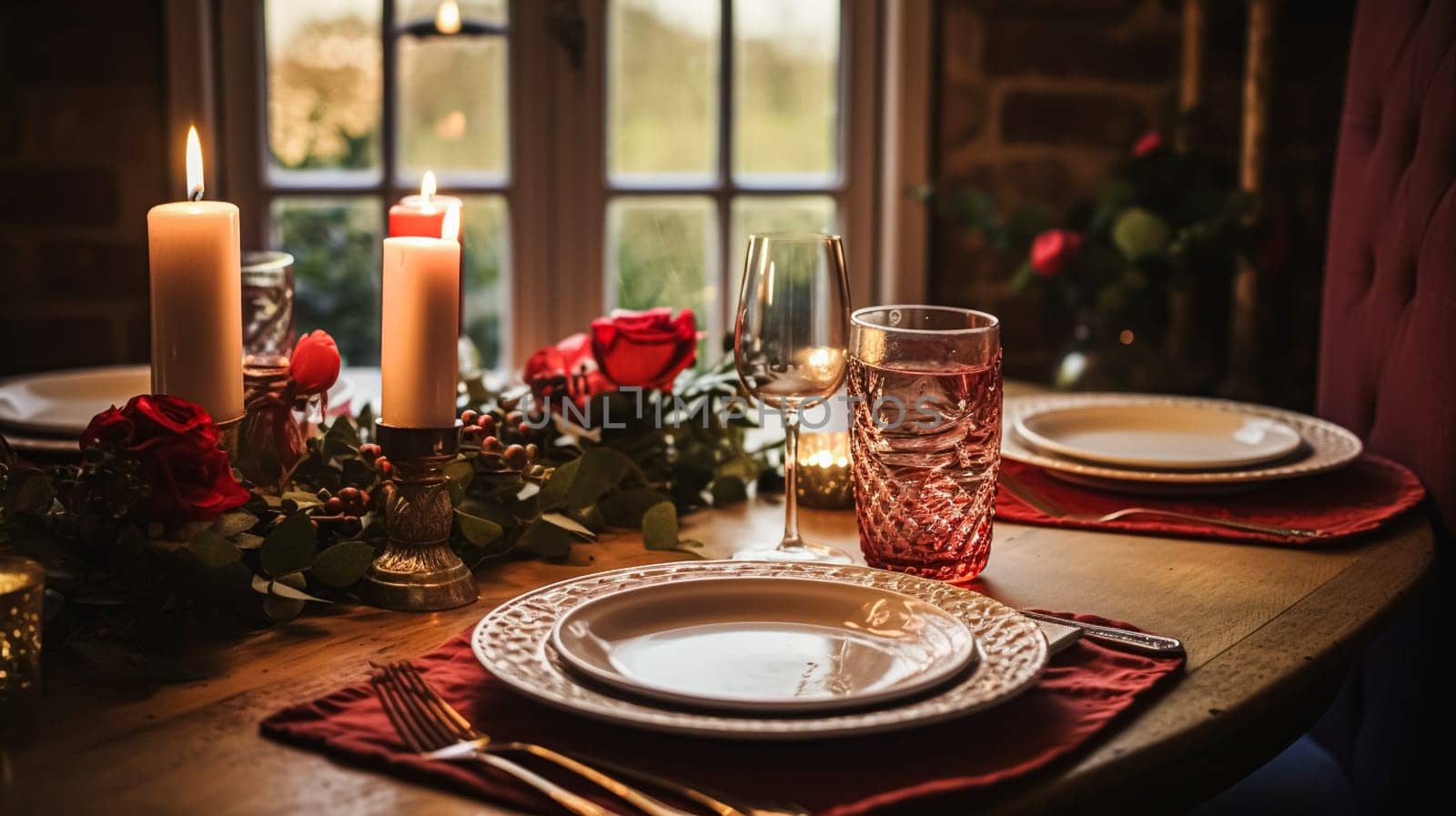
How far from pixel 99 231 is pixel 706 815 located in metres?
2.23

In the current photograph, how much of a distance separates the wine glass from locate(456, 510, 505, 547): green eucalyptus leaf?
22 centimetres

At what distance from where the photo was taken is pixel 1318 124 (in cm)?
272

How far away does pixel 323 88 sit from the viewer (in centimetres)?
274

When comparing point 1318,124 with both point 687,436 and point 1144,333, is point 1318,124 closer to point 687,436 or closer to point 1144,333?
point 1144,333

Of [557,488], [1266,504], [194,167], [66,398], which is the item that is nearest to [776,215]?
[66,398]

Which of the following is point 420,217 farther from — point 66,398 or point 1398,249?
point 1398,249

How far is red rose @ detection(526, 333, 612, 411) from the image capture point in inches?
51.5

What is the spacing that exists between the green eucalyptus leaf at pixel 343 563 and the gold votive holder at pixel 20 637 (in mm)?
211

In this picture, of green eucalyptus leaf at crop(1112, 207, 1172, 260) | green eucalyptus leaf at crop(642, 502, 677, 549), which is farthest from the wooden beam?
green eucalyptus leaf at crop(642, 502, 677, 549)

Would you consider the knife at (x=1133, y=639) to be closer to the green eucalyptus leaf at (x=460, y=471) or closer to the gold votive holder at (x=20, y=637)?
the green eucalyptus leaf at (x=460, y=471)

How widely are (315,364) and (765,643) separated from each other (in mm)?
410

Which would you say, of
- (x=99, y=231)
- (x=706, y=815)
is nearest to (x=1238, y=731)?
(x=706, y=815)

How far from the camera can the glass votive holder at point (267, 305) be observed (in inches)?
52.9

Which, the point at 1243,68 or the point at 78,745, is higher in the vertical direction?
the point at 1243,68
